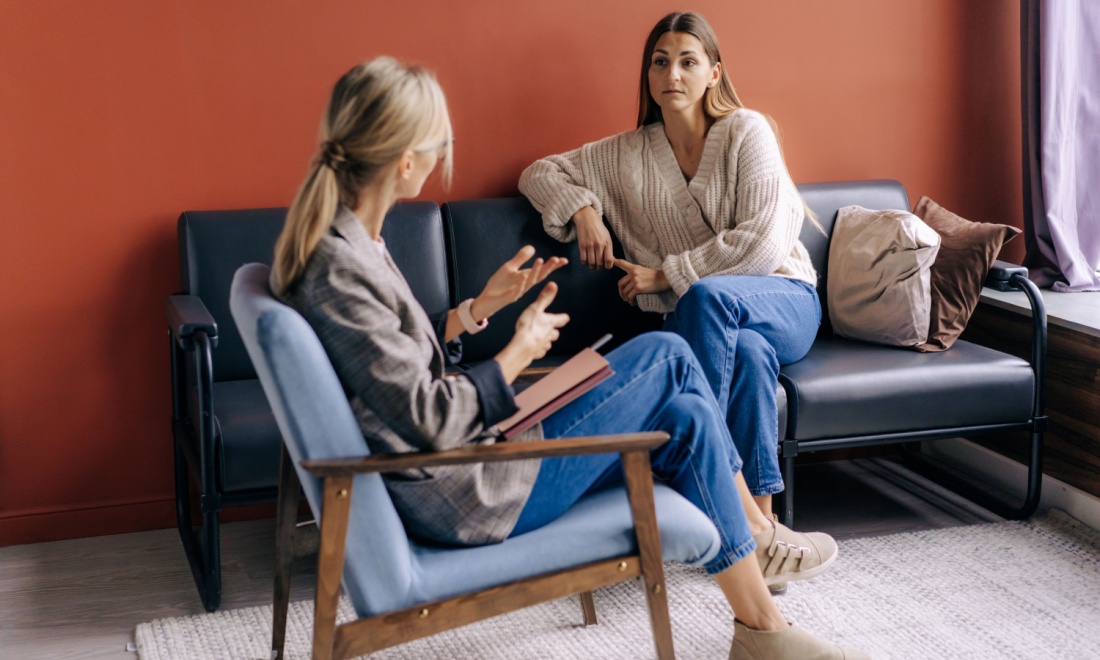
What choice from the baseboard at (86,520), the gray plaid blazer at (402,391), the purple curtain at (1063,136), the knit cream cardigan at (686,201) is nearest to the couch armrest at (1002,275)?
the purple curtain at (1063,136)

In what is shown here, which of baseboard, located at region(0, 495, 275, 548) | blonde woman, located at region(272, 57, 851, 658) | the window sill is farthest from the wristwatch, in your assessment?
the window sill

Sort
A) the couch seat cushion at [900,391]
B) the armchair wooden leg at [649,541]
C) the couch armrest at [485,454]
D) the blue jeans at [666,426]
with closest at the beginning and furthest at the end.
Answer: the couch armrest at [485,454], the armchair wooden leg at [649,541], the blue jeans at [666,426], the couch seat cushion at [900,391]

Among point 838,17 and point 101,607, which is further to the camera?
point 838,17

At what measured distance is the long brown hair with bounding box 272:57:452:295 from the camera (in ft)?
4.98

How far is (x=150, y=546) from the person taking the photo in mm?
2594

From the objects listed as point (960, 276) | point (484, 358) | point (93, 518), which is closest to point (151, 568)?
point (93, 518)

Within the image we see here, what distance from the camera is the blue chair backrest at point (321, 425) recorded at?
1.46m

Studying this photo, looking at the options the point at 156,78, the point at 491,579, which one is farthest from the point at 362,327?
the point at 156,78

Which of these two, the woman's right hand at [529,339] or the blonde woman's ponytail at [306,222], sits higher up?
the blonde woman's ponytail at [306,222]

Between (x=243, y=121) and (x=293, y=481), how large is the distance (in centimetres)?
115

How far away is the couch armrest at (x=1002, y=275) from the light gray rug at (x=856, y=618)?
2.17ft

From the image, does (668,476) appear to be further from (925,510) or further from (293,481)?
(925,510)

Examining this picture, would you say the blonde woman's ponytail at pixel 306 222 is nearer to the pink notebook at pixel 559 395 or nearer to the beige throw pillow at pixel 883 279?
the pink notebook at pixel 559 395

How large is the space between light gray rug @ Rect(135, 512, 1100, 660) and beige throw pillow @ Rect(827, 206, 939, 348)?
1.85 ft
